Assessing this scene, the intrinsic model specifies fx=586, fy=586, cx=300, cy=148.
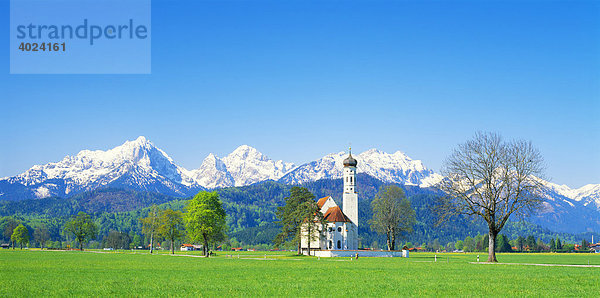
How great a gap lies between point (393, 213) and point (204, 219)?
1222 inches

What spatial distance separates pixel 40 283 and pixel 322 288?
14804mm

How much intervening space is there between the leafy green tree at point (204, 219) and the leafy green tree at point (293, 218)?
1029 centimetres

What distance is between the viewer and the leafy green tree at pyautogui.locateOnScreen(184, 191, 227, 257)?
9600cm

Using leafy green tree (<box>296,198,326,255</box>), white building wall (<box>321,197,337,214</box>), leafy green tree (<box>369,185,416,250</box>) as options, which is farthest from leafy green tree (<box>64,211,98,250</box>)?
leafy green tree (<box>369,185,416,250</box>)

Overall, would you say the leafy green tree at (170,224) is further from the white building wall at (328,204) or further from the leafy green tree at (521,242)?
the leafy green tree at (521,242)

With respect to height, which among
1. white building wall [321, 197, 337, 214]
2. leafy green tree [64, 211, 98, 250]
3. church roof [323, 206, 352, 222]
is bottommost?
leafy green tree [64, 211, 98, 250]

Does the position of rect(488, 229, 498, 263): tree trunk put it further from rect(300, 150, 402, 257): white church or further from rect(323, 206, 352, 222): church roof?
rect(323, 206, 352, 222): church roof

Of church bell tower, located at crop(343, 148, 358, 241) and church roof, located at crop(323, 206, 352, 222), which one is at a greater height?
church bell tower, located at crop(343, 148, 358, 241)

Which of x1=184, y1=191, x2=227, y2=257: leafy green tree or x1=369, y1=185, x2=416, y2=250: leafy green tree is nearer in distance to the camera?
x1=184, y1=191, x2=227, y2=257: leafy green tree

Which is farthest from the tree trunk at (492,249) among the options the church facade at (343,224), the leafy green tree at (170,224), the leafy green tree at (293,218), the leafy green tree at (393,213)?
the leafy green tree at (170,224)

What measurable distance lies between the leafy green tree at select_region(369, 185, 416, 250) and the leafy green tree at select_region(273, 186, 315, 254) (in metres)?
11.5

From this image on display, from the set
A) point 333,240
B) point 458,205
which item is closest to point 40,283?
point 458,205

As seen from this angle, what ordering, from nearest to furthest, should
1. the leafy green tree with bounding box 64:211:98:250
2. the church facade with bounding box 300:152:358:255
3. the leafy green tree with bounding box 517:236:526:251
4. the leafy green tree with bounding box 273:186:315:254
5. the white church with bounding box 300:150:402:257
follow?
the leafy green tree with bounding box 273:186:315:254 < the white church with bounding box 300:150:402:257 < the church facade with bounding box 300:152:358:255 < the leafy green tree with bounding box 64:211:98:250 < the leafy green tree with bounding box 517:236:526:251

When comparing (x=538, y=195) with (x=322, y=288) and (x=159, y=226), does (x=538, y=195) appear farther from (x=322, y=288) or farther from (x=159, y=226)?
(x=159, y=226)
